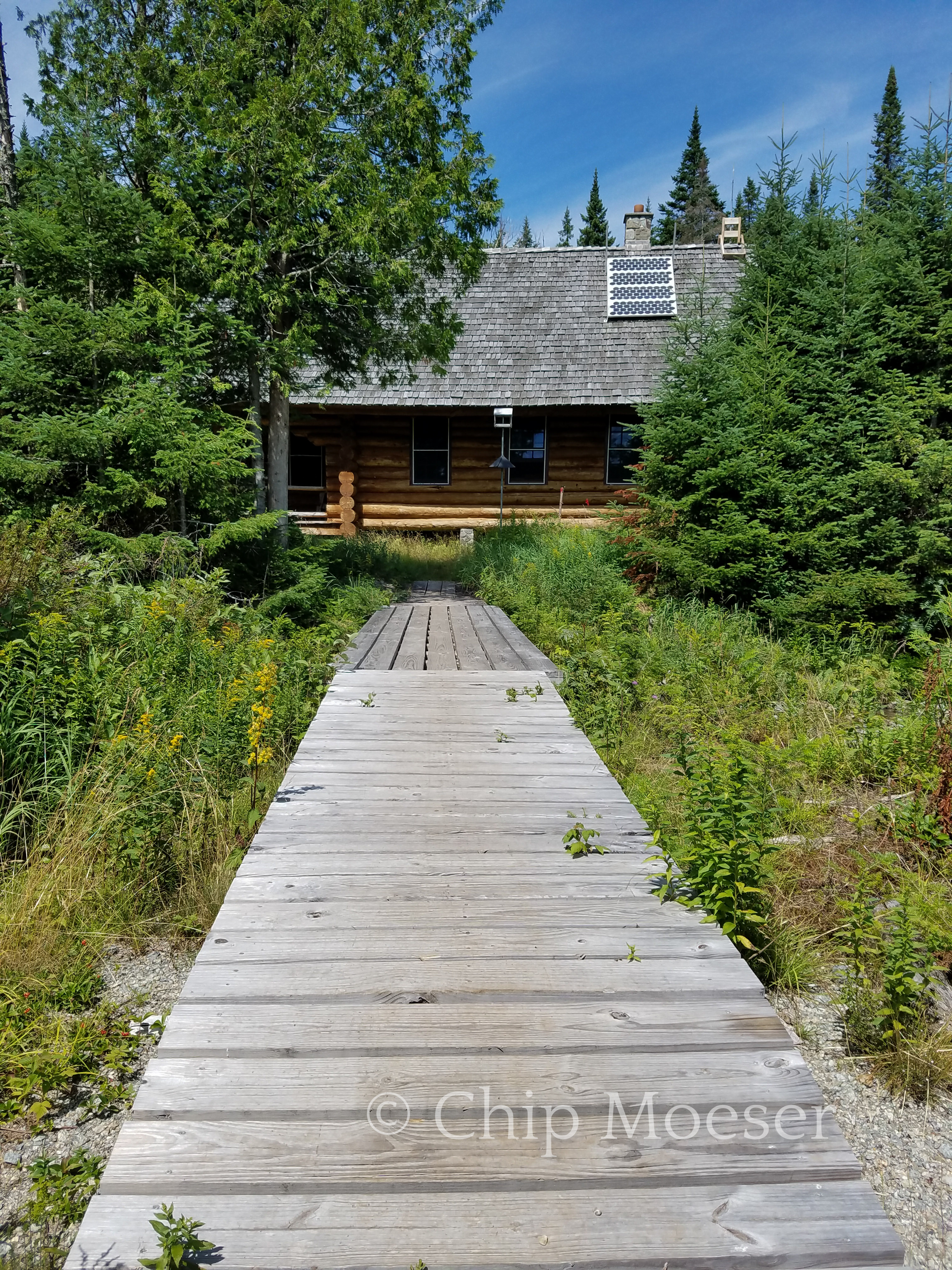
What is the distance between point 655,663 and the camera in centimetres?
637

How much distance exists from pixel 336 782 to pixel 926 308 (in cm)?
796

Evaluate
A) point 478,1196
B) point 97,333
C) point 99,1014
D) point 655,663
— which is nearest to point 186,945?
point 99,1014

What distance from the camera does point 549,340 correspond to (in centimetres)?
1777

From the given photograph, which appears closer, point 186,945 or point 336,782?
point 186,945

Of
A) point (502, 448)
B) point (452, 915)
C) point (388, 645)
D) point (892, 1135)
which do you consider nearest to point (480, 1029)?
point (452, 915)

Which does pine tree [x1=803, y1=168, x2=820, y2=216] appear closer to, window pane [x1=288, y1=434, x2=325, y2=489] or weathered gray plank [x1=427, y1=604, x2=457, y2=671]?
weathered gray plank [x1=427, y1=604, x2=457, y2=671]

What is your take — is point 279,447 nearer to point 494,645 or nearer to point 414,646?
point 414,646

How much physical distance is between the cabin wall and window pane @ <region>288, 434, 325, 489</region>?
115cm

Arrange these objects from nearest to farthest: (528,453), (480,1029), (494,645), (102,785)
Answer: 1. (480,1029)
2. (102,785)
3. (494,645)
4. (528,453)

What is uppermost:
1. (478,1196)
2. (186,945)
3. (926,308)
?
(926,308)

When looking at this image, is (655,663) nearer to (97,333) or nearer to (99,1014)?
(99,1014)

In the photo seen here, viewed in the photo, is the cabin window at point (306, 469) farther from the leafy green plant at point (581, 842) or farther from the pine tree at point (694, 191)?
the pine tree at point (694, 191)

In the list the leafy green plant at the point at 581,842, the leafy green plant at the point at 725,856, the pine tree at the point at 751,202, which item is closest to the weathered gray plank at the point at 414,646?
the leafy green plant at the point at 581,842

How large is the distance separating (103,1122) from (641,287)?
19.2m
